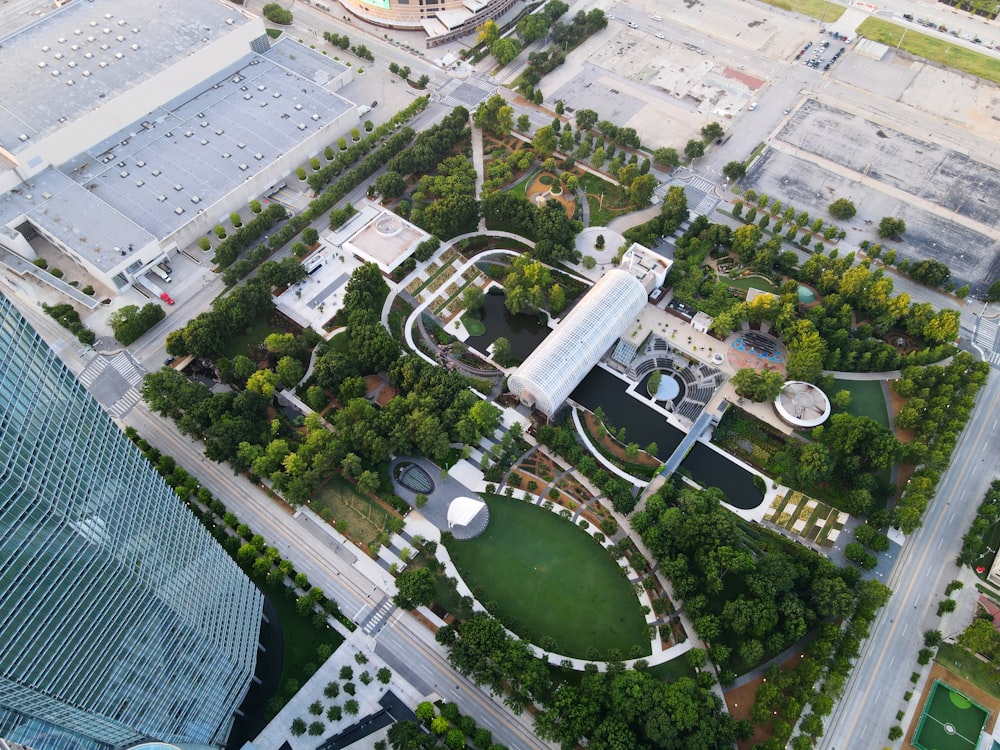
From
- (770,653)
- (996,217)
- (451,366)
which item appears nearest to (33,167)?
(451,366)

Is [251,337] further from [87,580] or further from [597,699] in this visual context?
[597,699]

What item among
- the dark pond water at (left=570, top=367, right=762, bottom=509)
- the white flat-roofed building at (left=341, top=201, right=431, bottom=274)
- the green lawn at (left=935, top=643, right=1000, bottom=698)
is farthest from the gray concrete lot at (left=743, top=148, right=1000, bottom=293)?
the white flat-roofed building at (left=341, top=201, right=431, bottom=274)

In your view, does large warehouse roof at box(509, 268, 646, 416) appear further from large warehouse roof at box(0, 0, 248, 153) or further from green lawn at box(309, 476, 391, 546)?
large warehouse roof at box(0, 0, 248, 153)

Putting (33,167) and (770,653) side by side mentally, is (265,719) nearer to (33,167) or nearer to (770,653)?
(770,653)

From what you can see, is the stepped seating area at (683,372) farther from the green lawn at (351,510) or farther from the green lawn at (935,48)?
the green lawn at (935,48)

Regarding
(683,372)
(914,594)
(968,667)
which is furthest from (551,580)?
(968,667)

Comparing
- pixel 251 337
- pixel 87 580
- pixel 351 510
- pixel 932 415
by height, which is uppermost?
pixel 932 415
